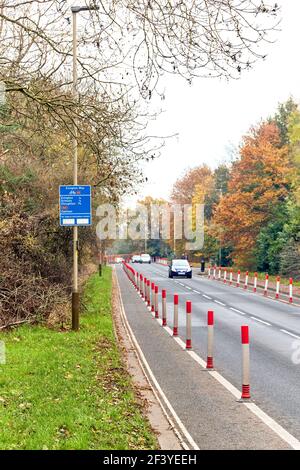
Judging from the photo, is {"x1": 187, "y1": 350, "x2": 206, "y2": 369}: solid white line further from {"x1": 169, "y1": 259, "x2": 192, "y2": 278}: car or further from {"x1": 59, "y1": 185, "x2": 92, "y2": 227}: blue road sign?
{"x1": 169, "y1": 259, "x2": 192, "y2": 278}: car

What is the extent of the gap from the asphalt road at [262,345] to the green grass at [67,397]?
1914mm

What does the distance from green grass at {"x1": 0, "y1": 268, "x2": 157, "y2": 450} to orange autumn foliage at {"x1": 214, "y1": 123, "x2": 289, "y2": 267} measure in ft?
128

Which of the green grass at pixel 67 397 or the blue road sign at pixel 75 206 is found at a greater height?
the blue road sign at pixel 75 206

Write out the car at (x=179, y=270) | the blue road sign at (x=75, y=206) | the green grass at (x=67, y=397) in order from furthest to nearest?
the car at (x=179, y=270), the blue road sign at (x=75, y=206), the green grass at (x=67, y=397)

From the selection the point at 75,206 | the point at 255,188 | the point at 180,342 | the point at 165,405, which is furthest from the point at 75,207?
the point at 255,188

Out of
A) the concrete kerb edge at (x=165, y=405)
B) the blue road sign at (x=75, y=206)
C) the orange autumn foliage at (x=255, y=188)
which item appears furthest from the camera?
the orange autumn foliage at (x=255, y=188)

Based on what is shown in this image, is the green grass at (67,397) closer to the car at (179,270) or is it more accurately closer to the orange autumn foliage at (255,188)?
the car at (179,270)

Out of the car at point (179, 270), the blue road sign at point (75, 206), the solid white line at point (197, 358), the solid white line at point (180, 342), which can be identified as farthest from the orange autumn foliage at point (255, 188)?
the solid white line at point (197, 358)

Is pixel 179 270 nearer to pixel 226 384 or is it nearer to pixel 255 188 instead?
pixel 255 188

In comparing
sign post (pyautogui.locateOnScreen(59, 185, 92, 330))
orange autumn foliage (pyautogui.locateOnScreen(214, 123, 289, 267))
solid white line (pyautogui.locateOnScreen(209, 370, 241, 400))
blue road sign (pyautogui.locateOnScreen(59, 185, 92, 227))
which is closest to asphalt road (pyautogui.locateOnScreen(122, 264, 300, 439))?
solid white line (pyautogui.locateOnScreen(209, 370, 241, 400))

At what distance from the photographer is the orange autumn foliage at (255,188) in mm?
52125

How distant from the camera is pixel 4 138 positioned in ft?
61.9

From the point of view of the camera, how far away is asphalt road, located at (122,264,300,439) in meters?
9.56
